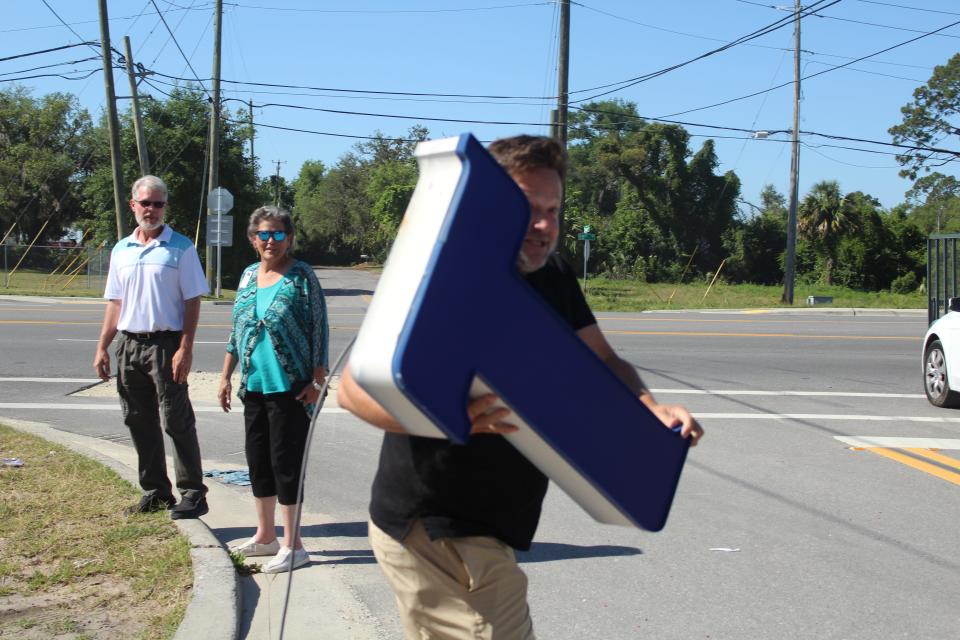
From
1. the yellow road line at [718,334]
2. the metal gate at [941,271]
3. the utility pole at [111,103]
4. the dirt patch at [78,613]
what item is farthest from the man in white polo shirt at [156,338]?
the utility pole at [111,103]

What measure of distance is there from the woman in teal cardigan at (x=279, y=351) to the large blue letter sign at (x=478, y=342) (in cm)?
306

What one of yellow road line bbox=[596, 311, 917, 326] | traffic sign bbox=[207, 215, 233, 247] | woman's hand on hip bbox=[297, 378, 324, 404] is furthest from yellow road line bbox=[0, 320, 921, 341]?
woman's hand on hip bbox=[297, 378, 324, 404]

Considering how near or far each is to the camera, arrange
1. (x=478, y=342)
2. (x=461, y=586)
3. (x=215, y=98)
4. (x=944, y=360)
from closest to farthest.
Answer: (x=478, y=342), (x=461, y=586), (x=944, y=360), (x=215, y=98)

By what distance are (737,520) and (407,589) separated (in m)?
4.22

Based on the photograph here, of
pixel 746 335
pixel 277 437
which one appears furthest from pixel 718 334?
pixel 277 437

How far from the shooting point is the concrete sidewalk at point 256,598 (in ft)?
13.6

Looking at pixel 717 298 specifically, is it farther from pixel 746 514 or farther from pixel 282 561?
pixel 282 561

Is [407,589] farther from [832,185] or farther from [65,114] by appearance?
[65,114]

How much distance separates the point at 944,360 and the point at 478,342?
10.1 m

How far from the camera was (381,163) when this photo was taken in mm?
102750

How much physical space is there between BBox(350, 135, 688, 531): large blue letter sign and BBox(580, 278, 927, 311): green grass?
85.6 feet

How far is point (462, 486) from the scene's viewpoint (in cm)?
217

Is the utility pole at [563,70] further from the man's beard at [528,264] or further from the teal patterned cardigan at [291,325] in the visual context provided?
the man's beard at [528,264]

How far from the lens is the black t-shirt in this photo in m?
2.16
